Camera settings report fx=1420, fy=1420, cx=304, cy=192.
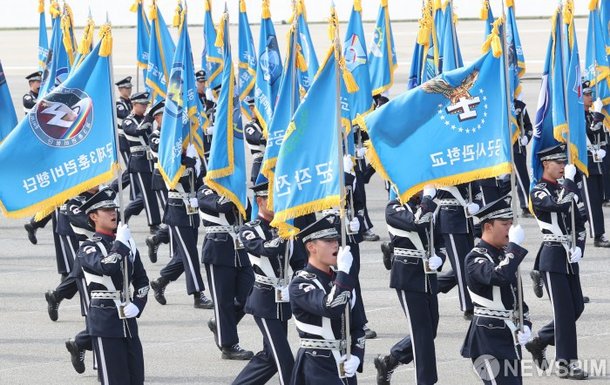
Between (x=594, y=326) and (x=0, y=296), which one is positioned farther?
(x=0, y=296)

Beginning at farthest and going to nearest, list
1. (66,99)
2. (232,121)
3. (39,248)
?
1. (39,248)
2. (232,121)
3. (66,99)

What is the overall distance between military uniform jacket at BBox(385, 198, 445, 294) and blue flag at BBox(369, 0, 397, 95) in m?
6.63

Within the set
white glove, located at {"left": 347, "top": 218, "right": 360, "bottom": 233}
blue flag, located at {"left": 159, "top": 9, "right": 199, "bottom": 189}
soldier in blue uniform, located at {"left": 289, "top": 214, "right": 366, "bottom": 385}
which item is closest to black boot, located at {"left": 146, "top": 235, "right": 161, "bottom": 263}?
blue flag, located at {"left": 159, "top": 9, "right": 199, "bottom": 189}

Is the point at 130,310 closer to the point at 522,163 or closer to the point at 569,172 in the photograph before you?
the point at 569,172

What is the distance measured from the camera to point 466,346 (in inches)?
388

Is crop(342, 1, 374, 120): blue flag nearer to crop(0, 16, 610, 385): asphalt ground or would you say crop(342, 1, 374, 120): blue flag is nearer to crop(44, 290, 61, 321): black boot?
crop(0, 16, 610, 385): asphalt ground

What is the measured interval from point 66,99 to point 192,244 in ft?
11.0

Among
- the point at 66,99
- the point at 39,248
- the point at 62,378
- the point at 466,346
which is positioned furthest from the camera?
the point at 39,248

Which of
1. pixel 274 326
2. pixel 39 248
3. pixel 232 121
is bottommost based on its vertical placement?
pixel 39 248

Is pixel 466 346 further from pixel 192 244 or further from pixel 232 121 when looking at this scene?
pixel 192 244

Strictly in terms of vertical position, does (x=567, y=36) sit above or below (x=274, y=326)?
above

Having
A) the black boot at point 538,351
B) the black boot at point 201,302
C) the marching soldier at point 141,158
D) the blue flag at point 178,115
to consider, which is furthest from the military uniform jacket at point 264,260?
the marching soldier at point 141,158

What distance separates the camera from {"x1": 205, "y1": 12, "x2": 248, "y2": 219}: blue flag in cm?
1216

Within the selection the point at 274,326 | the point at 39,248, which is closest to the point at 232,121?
the point at 274,326
